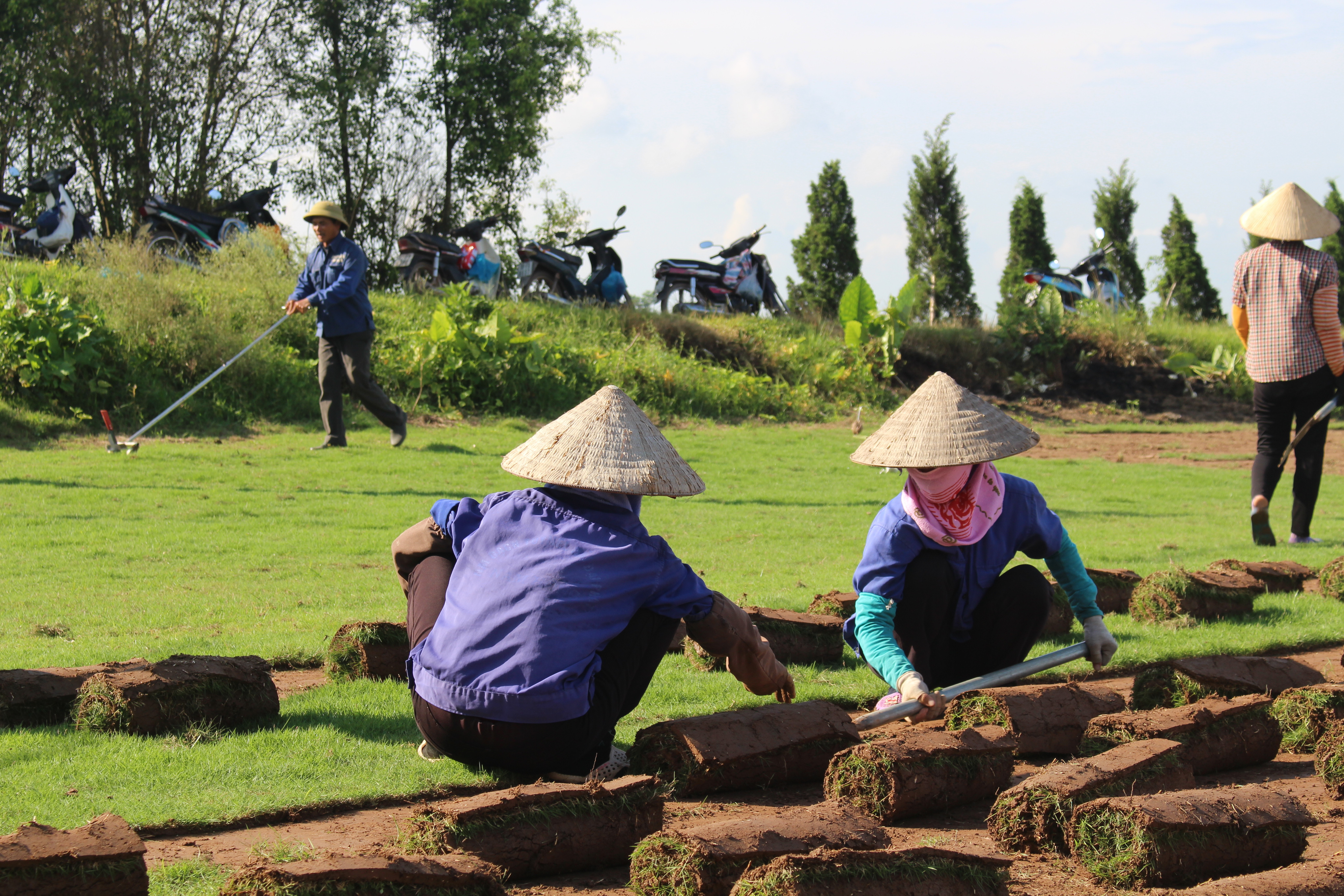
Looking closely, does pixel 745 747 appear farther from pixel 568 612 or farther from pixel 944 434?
pixel 944 434

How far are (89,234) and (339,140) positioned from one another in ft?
22.7

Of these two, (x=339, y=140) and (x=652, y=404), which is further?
(x=339, y=140)

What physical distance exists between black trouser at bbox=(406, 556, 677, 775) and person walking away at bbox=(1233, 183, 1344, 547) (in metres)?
6.09

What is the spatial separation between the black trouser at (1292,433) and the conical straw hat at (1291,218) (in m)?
0.98

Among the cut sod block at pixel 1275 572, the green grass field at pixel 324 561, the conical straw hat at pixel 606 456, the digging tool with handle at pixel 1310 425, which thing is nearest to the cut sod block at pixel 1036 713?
the green grass field at pixel 324 561

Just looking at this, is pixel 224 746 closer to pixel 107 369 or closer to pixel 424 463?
pixel 424 463

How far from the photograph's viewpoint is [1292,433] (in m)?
8.29

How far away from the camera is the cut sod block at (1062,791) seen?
10.7 feet

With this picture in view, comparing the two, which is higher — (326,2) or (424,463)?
(326,2)

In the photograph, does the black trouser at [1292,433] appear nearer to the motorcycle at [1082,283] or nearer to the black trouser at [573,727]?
the black trouser at [573,727]

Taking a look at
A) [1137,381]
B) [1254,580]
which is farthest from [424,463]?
[1137,381]

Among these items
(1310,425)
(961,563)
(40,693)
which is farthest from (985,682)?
(1310,425)

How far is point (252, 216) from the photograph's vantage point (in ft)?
71.1

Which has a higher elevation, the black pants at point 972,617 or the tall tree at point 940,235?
the tall tree at point 940,235
